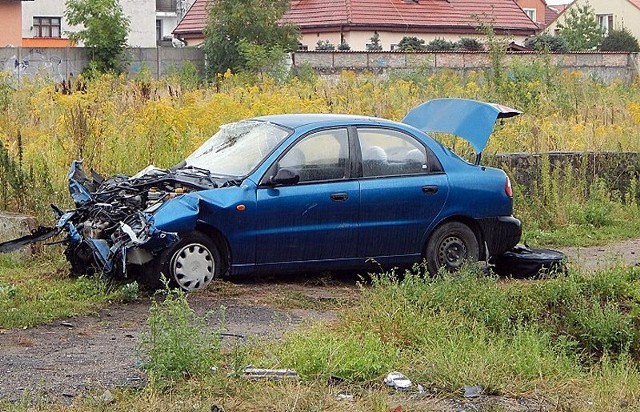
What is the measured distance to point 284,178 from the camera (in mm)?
11703

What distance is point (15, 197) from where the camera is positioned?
13.9m

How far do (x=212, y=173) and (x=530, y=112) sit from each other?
1259 cm

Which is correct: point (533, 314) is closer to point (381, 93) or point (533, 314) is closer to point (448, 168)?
point (448, 168)

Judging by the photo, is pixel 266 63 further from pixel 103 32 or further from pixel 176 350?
pixel 176 350

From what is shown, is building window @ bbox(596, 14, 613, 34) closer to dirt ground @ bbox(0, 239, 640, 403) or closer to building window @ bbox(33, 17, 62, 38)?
building window @ bbox(33, 17, 62, 38)

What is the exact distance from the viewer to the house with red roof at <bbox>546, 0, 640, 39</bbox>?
81000 mm

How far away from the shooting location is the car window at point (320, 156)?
1191cm

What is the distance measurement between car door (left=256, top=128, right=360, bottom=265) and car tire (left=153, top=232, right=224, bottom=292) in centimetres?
51

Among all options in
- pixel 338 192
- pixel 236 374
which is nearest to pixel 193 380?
pixel 236 374

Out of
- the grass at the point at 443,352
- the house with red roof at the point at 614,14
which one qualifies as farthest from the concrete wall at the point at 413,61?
the house with red roof at the point at 614,14

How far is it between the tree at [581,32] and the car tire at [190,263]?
5193 centimetres

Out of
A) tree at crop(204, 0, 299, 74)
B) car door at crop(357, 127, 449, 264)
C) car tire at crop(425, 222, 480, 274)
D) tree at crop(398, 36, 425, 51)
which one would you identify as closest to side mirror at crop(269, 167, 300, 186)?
car door at crop(357, 127, 449, 264)

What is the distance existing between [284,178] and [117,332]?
8.98ft

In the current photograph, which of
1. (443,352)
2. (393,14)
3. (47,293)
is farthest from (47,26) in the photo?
(443,352)
